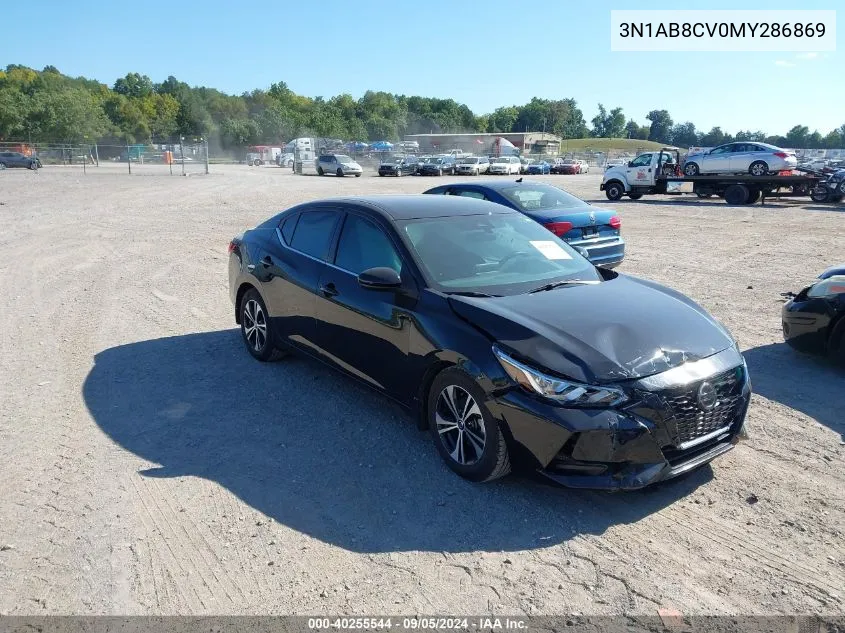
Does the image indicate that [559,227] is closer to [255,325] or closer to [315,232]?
[315,232]

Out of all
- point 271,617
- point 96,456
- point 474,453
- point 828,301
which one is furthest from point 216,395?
point 828,301

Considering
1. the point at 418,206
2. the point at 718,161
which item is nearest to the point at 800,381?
the point at 418,206

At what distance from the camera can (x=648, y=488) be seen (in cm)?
394

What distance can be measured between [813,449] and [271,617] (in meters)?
3.61

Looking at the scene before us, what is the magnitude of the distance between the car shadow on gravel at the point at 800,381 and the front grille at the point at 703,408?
133 centimetres

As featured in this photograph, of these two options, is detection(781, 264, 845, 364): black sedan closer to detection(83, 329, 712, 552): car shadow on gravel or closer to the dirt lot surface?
the dirt lot surface

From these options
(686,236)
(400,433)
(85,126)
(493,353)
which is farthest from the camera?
(85,126)

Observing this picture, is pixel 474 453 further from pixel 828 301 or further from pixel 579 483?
pixel 828 301

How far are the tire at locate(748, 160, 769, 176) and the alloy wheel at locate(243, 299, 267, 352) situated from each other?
76.5 ft

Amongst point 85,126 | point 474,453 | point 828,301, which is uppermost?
point 85,126

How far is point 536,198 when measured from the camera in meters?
10.2

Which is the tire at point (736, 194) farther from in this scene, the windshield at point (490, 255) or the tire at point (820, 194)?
the windshield at point (490, 255)

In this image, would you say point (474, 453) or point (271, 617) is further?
point (474, 453)

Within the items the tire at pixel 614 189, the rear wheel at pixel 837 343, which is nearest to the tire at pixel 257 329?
the rear wheel at pixel 837 343
